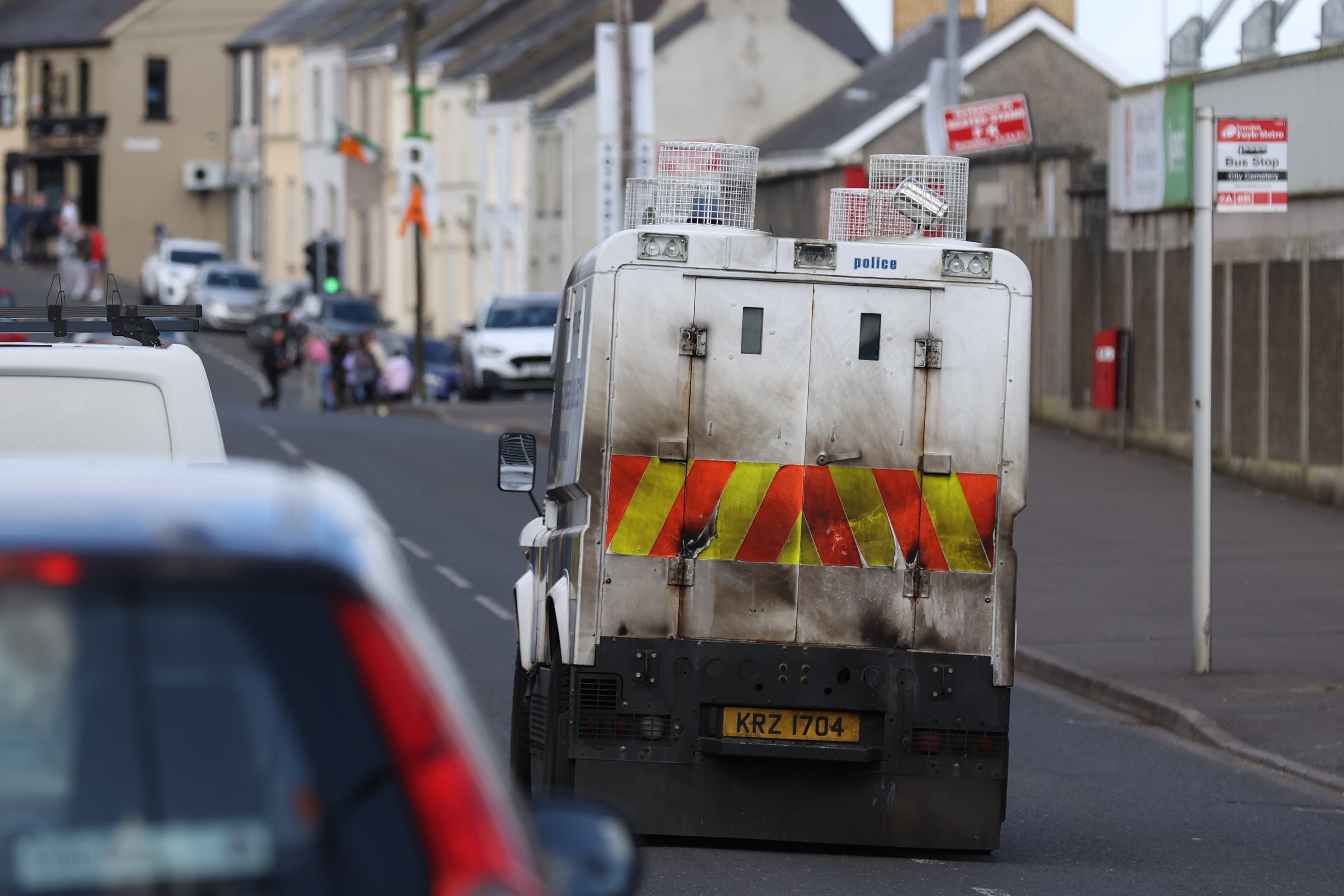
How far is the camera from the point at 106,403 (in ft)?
26.7

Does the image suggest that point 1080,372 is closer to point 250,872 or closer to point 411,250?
point 250,872

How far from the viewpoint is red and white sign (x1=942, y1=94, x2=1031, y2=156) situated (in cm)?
2784

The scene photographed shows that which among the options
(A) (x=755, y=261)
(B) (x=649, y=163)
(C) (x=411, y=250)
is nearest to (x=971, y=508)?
(A) (x=755, y=261)

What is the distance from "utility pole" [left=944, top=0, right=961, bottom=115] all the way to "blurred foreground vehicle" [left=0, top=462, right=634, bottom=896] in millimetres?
27288

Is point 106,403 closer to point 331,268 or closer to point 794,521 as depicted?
point 794,521

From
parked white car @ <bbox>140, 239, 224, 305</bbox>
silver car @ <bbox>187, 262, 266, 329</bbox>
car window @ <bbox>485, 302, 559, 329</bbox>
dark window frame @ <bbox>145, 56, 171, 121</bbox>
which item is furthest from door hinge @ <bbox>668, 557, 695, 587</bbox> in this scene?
dark window frame @ <bbox>145, 56, 171, 121</bbox>

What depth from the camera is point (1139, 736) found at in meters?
13.5

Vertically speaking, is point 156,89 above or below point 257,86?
above

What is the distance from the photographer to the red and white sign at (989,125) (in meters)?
27.8

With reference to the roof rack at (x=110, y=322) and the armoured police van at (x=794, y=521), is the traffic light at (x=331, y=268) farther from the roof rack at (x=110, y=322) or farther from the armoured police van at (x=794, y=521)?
the armoured police van at (x=794, y=521)

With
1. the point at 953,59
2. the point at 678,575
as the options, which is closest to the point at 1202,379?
the point at 678,575

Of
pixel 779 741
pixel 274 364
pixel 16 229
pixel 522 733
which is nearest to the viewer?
pixel 779 741

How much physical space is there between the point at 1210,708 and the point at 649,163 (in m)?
23.1

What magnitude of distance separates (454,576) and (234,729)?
17.0 metres
